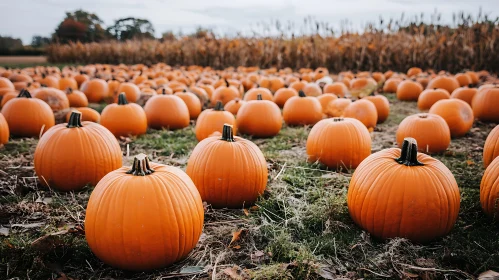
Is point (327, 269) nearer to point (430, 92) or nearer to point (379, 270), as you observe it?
point (379, 270)

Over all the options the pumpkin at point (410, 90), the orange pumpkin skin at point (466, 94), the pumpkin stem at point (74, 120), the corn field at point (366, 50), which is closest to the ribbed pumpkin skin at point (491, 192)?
the pumpkin stem at point (74, 120)

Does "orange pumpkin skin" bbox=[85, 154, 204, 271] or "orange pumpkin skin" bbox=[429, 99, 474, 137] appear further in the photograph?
"orange pumpkin skin" bbox=[429, 99, 474, 137]

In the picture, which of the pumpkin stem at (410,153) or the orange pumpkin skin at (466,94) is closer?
the pumpkin stem at (410,153)

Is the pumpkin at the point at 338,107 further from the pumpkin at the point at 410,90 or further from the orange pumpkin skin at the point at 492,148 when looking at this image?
the pumpkin at the point at 410,90

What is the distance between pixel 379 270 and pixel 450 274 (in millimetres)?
402

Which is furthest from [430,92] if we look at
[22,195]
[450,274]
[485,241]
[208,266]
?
[22,195]

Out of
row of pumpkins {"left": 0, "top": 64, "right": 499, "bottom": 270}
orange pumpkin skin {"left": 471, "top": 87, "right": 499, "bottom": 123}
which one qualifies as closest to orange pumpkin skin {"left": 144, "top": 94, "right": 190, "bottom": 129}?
row of pumpkins {"left": 0, "top": 64, "right": 499, "bottom": 270}

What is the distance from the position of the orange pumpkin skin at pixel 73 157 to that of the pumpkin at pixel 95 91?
506cm

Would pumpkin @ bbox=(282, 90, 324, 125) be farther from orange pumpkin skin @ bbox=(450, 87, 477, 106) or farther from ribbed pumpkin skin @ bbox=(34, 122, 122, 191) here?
ribbed pumpkin skin @ bbox=(34, 122, 122, 191)

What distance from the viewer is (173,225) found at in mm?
2273

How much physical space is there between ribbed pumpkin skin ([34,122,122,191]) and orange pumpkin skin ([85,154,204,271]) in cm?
120

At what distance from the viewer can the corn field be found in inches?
488

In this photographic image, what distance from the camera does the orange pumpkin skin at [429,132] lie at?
4477mm

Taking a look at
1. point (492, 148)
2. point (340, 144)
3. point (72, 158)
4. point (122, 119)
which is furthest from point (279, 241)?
point (122, 119)
